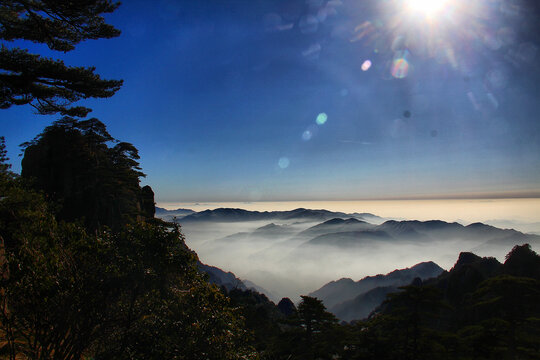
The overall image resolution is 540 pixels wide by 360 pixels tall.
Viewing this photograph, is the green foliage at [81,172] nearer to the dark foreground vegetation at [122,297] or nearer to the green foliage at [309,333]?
the dark foreground vegetation at [122,297]

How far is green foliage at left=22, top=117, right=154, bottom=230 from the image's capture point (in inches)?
1490

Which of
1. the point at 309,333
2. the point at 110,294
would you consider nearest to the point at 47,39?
the point at 110,294

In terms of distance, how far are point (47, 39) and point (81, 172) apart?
34276 millimetres

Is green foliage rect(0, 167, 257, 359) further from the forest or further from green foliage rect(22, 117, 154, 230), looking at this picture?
green foliage rect(22, 117, 154, 230)

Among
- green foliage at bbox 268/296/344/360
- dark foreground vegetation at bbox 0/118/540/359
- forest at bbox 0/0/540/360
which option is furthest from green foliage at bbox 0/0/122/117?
green foliage at bbox 268/296/344/360

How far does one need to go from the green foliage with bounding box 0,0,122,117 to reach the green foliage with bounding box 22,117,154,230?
95.9 feet

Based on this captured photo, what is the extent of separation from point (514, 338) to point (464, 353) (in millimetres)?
4959

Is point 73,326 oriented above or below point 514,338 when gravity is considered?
above

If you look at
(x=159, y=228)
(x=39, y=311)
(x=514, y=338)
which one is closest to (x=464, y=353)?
(x=514, y=338)

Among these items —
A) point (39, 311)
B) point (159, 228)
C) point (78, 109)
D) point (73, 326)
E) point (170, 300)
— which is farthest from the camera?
point (78, 109)

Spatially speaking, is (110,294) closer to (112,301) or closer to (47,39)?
(112,301)

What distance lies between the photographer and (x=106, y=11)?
12523 millimetres

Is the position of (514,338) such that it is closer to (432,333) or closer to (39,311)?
(432,333)

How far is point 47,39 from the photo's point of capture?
12805mm
